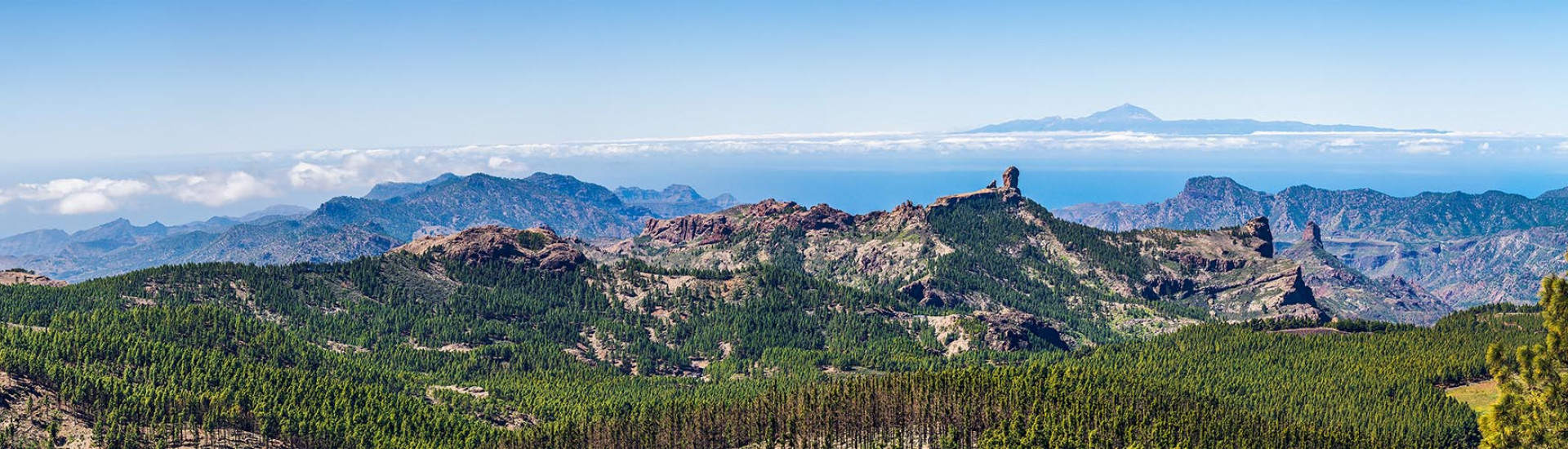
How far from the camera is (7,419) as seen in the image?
19475 cm

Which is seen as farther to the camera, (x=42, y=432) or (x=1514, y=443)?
(x=42, y=432)

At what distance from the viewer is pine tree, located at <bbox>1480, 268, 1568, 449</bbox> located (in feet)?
203

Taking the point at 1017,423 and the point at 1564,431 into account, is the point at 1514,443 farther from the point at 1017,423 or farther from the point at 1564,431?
the point at 1017,423

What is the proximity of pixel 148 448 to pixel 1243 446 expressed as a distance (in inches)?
7830

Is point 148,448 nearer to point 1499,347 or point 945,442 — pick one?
point 945,442

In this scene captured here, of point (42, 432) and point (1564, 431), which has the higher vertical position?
point (1564, 431)

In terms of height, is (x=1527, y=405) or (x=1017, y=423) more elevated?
(x=1527, y=405)

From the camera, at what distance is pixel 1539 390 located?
207 feet

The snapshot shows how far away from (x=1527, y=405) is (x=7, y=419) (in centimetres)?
22474

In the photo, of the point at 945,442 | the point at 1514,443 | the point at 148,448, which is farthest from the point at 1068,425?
the point at 148,448

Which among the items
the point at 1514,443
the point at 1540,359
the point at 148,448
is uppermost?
the point at 1540,359

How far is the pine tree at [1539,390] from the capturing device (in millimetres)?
61844

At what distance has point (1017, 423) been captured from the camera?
194m

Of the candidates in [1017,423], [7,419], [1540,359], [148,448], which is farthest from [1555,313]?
[7,419]
